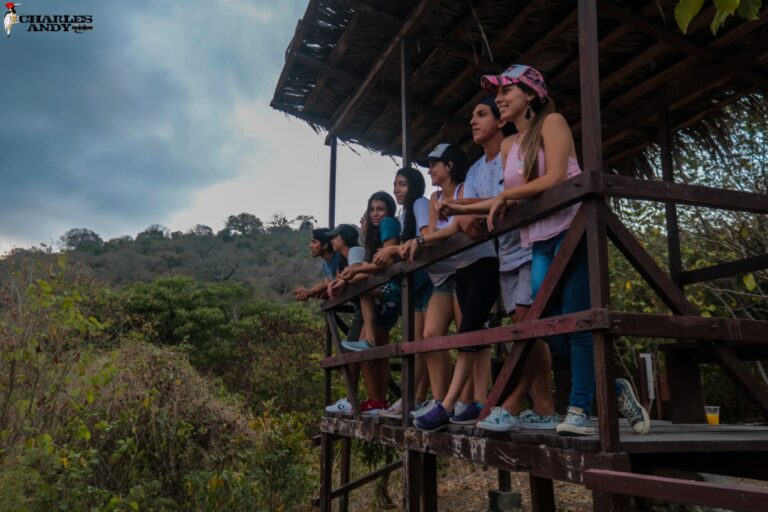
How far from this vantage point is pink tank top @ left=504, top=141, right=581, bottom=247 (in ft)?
9.17

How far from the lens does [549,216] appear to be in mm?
2830

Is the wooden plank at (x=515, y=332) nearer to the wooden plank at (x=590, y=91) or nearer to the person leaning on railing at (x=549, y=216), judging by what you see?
the person leaning on railing at (x=549, y=216)

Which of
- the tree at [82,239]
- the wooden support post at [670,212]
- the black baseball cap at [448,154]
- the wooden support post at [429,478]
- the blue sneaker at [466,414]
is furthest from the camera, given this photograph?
the tree at [82,239]

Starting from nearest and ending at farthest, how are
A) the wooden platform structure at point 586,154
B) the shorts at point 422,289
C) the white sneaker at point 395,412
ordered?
the wooden platform structure at point 586,154
the white sneaker at point 395,412
the shorts at point 422,289

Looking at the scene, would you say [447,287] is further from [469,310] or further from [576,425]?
[576,425]

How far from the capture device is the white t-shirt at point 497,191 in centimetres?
327

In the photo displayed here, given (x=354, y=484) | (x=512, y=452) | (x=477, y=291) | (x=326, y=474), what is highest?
(x=477, y=291)

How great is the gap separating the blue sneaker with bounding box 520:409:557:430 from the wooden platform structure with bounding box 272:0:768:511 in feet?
0.63

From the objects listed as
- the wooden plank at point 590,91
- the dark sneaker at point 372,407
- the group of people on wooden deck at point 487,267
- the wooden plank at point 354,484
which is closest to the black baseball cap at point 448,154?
the group of people on wooden deck at point 487,267

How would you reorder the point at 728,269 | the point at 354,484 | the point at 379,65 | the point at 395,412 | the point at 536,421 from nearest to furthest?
1. the point at 536,421
2. the point at 395,412
3. the point at 728,269
4. the point at 379,65
5. the point at 354,484

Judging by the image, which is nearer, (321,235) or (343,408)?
(343,408)

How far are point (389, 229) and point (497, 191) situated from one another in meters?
0.99

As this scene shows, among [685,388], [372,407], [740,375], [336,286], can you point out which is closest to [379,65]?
[336,286]

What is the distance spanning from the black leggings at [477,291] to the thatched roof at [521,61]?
1345 millimetres
